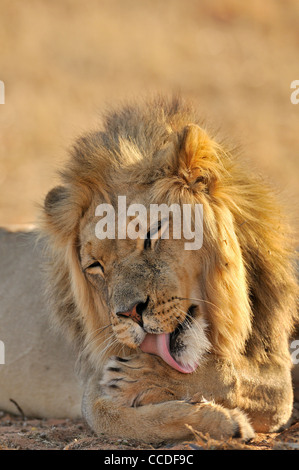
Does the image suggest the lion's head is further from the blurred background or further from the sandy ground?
the blurred background

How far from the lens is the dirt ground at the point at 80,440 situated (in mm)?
3248

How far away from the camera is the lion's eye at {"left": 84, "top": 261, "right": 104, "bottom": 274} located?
3.74m

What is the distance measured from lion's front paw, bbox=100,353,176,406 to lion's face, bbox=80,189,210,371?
124mm

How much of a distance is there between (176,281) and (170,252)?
0.47 feet

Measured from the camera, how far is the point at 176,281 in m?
3.49

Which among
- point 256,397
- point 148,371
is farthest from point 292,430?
point 148,371

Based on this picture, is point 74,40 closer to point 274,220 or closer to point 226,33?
point 226,33

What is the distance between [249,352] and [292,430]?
546 millimetres

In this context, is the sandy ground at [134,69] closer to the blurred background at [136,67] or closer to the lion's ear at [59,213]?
the blurred background at [136,67]

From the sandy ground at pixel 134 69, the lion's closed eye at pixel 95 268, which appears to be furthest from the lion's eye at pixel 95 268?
the sandy ground at pixel 134 69

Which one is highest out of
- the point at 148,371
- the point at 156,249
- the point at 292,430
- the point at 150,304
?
the point at 156,249

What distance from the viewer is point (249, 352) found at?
156 inches

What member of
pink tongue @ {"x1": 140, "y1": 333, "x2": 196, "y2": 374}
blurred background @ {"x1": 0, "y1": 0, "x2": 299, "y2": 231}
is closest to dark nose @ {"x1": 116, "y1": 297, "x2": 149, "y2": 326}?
pink tongue @ {"x1": 140, "y1": 333, "x2": 196, "y2": 374}
